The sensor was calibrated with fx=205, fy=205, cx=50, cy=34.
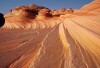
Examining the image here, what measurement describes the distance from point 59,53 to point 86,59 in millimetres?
788

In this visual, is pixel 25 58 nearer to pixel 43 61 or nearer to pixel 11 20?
pixel 43 61

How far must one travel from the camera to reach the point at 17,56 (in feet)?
16.6

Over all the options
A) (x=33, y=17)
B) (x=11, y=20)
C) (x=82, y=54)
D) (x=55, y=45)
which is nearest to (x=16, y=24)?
(x=11, y=20)

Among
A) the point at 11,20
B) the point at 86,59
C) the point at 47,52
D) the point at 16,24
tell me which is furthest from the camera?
the point at 11,20

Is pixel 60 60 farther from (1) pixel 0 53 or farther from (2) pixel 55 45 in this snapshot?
(1) pixel 0 53

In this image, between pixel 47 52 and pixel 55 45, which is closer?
pixel 47 52

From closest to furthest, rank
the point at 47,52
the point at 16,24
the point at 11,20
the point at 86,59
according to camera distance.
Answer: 1. the point at 86,59
2. the point at 47,52
3. the point at 16,24
4. the point at 11,20

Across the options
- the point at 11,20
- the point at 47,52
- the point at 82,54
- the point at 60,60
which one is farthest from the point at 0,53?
the point at 11,20

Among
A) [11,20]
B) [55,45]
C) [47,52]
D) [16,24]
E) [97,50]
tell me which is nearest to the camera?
[97,50]

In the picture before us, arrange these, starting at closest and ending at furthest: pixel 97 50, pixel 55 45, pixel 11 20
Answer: pixel 97 50 < pixel 55 45 < pixel 11 20

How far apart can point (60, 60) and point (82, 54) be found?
1.79 feet

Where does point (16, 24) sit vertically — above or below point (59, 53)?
below

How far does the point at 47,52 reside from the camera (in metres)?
4.96

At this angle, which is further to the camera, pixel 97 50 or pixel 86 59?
pixel 97 50
